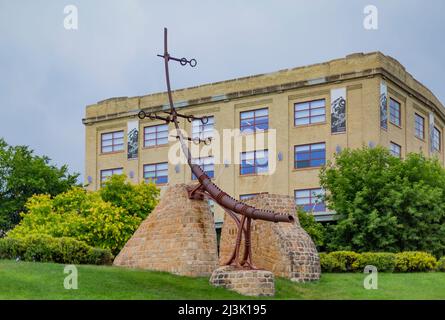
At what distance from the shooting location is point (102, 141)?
7381cm

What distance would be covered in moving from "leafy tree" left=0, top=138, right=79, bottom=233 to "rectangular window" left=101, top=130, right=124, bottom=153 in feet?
29.7

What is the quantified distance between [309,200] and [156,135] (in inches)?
591

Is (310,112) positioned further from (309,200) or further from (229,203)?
(229,203)

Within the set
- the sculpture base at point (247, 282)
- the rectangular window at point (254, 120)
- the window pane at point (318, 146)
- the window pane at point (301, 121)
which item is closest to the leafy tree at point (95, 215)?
the window pane at point (318, 146)

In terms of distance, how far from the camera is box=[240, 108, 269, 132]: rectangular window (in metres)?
64.6

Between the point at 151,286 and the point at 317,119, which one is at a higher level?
the point at 317,119

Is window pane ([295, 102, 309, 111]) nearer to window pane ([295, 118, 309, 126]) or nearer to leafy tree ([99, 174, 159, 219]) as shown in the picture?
window pane ([295, 118, 309, 126])

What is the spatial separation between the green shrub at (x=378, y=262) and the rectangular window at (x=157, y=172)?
103 feet

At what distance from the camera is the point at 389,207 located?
46.0 metres

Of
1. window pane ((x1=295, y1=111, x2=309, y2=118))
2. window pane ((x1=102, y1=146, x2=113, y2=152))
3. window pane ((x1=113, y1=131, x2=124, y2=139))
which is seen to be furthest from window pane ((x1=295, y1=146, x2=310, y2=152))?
window pane ((x1=102, y1=146, x2=113, y2=152))

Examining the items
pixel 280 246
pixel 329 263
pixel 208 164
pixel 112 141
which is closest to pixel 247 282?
pixel 280 246
